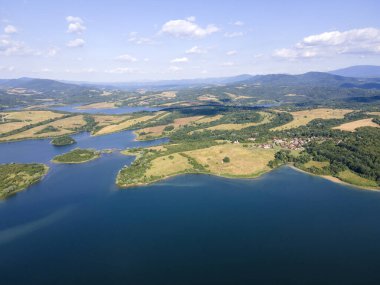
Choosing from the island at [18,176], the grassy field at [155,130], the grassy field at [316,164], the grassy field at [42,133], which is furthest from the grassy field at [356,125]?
the grassy field at [42,133]

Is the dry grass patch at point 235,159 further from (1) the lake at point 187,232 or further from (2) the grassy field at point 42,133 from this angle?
(2) the grassy field at point 42,133

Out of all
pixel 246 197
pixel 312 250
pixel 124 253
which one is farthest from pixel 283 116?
pixel 124 253

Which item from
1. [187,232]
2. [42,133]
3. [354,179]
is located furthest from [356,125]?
[42,133]

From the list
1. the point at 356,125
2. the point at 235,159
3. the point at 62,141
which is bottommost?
the point at 62,141

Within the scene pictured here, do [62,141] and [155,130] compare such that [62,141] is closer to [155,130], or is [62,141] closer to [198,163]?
[155,130]

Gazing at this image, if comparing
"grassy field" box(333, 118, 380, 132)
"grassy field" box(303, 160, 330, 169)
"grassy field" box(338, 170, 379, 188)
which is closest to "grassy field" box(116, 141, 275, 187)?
"grassy field" box(303, 160, 330, 169)

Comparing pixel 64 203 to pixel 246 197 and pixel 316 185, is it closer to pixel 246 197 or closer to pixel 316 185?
pixel 246 197
